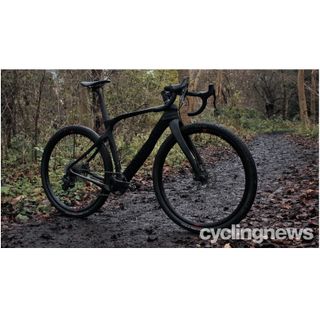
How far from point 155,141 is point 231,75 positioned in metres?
1.28

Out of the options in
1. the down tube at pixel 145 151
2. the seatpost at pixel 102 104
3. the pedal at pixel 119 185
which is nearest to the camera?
the down tube at pixel 145 151

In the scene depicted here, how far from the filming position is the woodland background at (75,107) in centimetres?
400

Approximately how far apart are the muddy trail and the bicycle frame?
1.10 ft

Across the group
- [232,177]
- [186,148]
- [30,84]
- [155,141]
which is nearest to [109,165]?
[155,141]

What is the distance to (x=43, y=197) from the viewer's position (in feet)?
13.6

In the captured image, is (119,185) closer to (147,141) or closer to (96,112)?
(147,141)

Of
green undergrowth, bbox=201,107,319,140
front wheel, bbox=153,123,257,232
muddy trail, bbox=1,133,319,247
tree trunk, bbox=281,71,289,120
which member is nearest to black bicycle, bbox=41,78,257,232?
front wheel, bbox=153,123,257,232

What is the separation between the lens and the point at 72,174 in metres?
4.04

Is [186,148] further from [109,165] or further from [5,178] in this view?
[5,178]

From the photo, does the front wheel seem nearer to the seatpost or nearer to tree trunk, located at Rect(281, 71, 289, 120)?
the seatpost

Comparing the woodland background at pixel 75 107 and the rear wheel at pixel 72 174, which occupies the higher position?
the woodland background at pixel 75 107

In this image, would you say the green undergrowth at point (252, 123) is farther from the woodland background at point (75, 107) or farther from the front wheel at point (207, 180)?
the front wheel at point (207, 180)

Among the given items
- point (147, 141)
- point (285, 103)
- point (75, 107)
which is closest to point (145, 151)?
point (147, 141)

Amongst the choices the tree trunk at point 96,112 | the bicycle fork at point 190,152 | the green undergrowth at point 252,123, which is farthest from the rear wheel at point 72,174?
the green undergrowth at point 252,123
